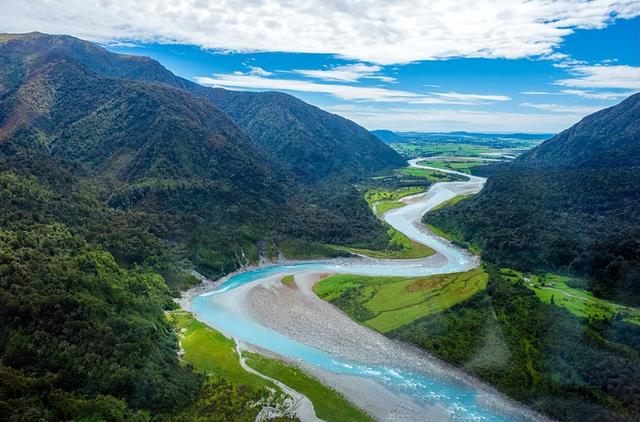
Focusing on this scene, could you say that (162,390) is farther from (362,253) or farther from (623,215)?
(623,215)

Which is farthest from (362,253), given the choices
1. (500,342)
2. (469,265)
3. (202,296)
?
(500,342)

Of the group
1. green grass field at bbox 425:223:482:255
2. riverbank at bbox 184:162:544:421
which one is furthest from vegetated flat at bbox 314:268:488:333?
green grass field at bbox 425:223:482:255

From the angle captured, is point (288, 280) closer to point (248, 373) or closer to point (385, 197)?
point (248, 373)

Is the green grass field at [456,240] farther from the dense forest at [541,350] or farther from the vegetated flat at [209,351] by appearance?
the vegetated flat at [209,351]

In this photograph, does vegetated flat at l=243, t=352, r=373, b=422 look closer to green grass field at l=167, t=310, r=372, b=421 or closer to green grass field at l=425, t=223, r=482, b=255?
green grass field at l=167, t=310, r=372, b=421

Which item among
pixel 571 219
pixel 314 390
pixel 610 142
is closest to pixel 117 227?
pixel 314 390

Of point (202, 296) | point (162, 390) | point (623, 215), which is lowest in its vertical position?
point (202, 296)
